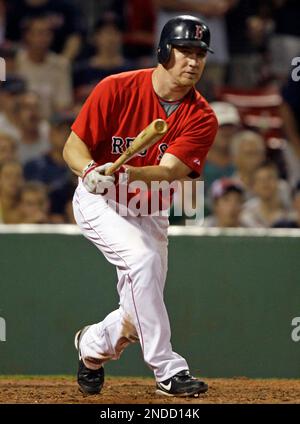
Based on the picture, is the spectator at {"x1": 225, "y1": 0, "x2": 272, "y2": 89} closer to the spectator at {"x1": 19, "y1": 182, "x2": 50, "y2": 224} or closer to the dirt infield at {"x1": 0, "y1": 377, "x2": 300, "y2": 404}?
the spectator at {"x1": 19, "y1": 182, "x2": 50, "y2": 224}

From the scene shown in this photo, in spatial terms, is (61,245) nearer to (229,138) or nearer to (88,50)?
(229,138)

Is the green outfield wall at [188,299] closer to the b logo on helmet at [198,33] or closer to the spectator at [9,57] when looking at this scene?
the b logo on helmet at [198,33]

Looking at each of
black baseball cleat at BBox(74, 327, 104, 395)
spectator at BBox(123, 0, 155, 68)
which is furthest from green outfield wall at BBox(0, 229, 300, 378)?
spectator at BBox(123, 0, 155, 68)

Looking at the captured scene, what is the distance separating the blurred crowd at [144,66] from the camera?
30.2 feet

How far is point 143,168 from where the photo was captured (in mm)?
5293

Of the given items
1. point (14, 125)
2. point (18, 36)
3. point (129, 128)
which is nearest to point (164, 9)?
point (18, 36)

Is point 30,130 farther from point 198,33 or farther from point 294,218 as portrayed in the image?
point 198,33

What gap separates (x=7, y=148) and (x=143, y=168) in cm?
443

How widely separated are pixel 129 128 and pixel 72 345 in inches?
96.9

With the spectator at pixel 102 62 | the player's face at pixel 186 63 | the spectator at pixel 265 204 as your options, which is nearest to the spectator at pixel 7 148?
the spectator at pixel 102 62

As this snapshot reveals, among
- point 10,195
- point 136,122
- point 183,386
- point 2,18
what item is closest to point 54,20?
point 2,18

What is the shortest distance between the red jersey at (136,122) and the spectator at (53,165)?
12.1 ft

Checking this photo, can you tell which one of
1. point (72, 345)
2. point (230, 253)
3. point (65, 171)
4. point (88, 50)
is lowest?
point (72, 345)

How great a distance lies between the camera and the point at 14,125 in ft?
32.6
